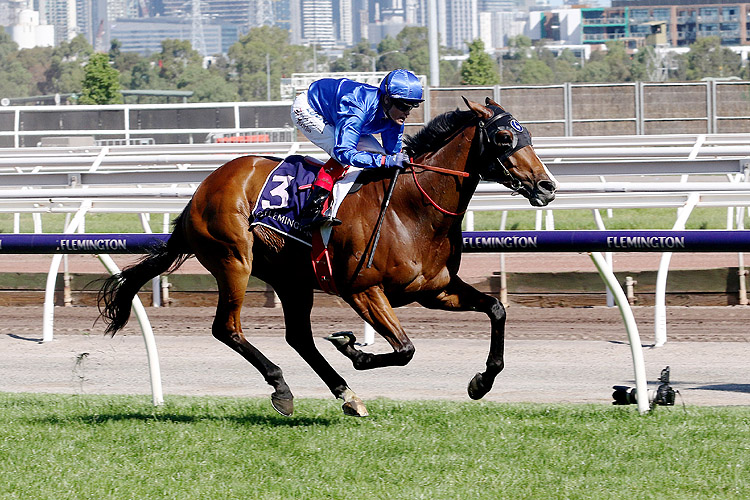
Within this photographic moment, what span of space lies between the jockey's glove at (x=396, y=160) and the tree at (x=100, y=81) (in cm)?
3947

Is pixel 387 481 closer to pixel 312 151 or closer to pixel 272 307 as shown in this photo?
pixel 272 307

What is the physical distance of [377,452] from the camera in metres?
4.14

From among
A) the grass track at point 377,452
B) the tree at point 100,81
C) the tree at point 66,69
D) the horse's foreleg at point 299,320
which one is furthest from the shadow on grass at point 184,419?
the tree at point 66,69

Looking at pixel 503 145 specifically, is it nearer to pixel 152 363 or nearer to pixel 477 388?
pixel 477 388

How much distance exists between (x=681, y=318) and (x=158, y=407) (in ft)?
14.0

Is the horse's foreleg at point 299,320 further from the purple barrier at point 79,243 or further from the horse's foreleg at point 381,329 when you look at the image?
the purple barrier at point 79,243

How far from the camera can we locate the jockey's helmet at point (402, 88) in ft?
15.0

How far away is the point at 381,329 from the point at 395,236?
16.0 inches

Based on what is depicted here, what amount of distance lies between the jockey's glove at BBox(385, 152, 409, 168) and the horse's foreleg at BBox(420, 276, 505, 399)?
22.4 inches

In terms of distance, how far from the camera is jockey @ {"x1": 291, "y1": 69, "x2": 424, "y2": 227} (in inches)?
181

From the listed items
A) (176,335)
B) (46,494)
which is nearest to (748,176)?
(176,335)

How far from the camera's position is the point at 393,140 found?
4.84 m

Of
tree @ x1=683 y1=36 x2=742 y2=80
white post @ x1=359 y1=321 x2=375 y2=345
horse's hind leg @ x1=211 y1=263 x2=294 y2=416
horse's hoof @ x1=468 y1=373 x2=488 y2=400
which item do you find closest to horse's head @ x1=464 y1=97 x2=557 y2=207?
horse's hoof @ x1=468 y1=373 x2=488 y2=400

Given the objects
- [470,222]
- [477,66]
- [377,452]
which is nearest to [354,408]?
[377,452]
